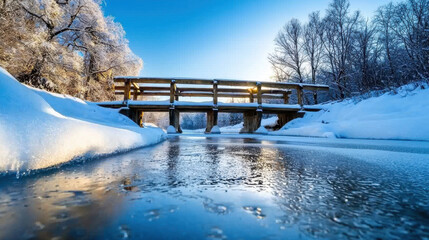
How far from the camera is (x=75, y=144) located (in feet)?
4.90

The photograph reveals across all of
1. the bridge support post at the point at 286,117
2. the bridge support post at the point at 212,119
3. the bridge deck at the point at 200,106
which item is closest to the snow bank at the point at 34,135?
the bridge deck at the point at 200,106

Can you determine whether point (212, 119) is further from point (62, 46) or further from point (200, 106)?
point (62, 46)

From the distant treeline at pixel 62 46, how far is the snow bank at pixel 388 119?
931 cm

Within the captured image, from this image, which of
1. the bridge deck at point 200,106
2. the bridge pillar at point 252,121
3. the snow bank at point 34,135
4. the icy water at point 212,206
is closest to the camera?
the icy water at point 212,206

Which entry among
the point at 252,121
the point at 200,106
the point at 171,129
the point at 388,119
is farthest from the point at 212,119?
the point at 388,119

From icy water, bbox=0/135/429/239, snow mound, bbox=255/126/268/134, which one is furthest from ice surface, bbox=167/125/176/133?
icy water, bbox=0/135/429/239

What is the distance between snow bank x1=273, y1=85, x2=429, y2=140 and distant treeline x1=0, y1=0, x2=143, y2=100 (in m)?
9.31

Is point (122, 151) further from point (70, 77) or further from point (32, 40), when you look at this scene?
point (70, 77)

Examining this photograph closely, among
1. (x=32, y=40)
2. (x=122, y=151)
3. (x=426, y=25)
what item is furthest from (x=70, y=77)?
(x=426, y=25)

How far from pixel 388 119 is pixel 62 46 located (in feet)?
37.5

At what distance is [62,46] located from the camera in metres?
7.61

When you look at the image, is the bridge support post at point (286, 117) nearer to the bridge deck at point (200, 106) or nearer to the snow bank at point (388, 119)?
the bridge deck at point (200, 106)

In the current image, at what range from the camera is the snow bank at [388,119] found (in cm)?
440

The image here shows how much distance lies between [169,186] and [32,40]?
8.05 meters
